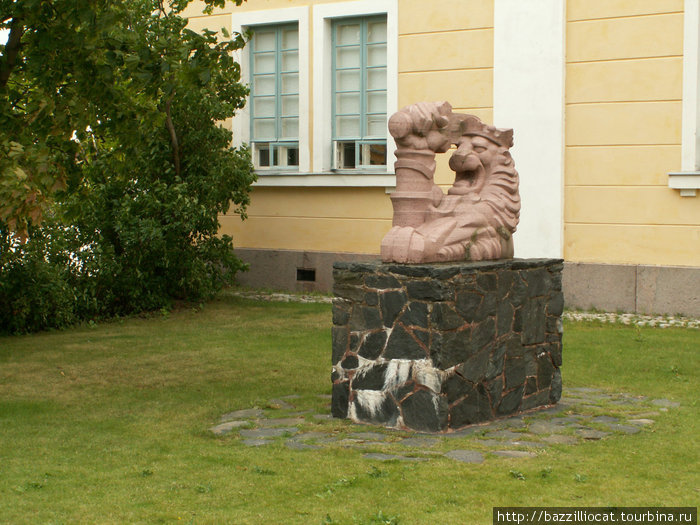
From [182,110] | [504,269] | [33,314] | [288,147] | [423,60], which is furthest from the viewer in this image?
[288,147]

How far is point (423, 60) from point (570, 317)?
4.40 m

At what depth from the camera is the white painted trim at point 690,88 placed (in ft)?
41.3

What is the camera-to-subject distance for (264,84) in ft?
53.9

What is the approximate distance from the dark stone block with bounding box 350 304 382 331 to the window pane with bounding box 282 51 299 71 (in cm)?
922

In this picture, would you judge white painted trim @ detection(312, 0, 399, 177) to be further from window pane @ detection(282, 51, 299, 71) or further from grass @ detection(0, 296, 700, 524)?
grass @ detection(0, 296, 700, 524)

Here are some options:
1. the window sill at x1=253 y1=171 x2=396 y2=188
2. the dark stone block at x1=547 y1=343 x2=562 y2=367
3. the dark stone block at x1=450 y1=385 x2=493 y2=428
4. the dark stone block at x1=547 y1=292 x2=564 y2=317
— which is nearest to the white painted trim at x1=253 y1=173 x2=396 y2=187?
the window sill at x1=253 y1=171 x2=396 y2=188

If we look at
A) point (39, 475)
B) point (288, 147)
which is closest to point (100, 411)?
point (39, 475)

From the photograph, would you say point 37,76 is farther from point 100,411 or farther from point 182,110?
point 182,110

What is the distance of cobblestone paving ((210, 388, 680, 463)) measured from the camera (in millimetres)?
6602

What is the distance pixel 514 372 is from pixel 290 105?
365 inches

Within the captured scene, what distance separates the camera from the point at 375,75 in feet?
50.6

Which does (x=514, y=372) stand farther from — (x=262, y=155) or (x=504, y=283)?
Answer: (x=262, y=155)

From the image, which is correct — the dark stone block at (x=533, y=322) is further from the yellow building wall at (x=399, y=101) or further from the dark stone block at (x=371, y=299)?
the yellow building wall at (x=399, y=101)

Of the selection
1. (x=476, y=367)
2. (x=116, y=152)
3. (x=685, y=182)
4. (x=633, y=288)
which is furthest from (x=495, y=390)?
(x=685, y=182)
